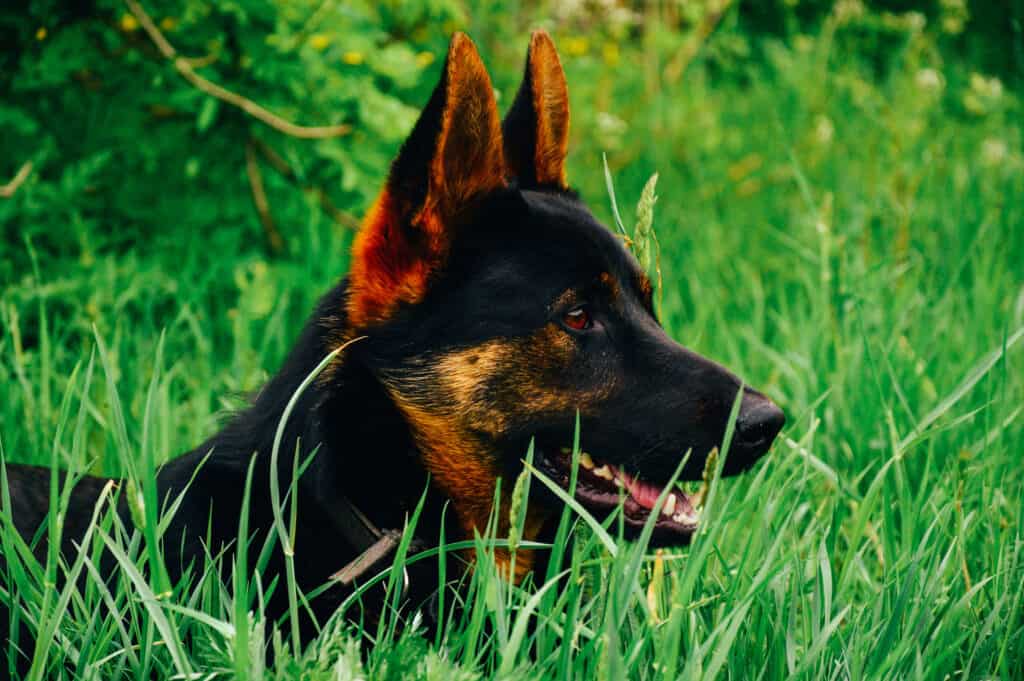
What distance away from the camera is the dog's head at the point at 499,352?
8.98 ft

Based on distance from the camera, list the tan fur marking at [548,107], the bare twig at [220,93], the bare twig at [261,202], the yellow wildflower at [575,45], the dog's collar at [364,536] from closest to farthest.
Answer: the dog's collar at [364,536] → the tan fur marking at [548,107] → the bare twig at [220,93] → the bare twig at [261,202] → the yellow wildflower at [575,45]

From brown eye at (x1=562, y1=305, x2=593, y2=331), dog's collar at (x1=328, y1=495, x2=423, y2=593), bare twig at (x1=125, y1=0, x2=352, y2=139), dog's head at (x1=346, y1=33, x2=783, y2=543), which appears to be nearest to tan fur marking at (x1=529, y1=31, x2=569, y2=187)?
dog's head at (x1=346, y1=33, x2=783, y2=543)

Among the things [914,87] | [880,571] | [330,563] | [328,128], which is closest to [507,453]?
[330,563]

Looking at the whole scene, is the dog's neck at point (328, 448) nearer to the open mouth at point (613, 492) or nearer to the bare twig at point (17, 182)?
the open mouth at point (613, 492)

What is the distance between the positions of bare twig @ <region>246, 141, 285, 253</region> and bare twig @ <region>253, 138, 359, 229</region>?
0.05m

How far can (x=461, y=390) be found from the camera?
2801mm

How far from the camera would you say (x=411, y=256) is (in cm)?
281

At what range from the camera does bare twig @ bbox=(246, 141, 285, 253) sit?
4746 millimetres

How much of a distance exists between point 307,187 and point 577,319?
242cm

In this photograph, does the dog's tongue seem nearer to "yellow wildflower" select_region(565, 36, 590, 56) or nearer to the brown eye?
the brown eye

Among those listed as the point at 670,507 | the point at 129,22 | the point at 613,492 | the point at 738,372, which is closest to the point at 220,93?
the point at 129,22

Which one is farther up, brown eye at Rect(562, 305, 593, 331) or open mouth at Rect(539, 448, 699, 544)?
brown eye at Rect(562, 305, 593, 331)

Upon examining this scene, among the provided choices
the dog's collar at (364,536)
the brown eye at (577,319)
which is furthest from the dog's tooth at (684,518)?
the dog's collar at (364,536)

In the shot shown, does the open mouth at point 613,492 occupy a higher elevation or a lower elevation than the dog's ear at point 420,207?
lower
